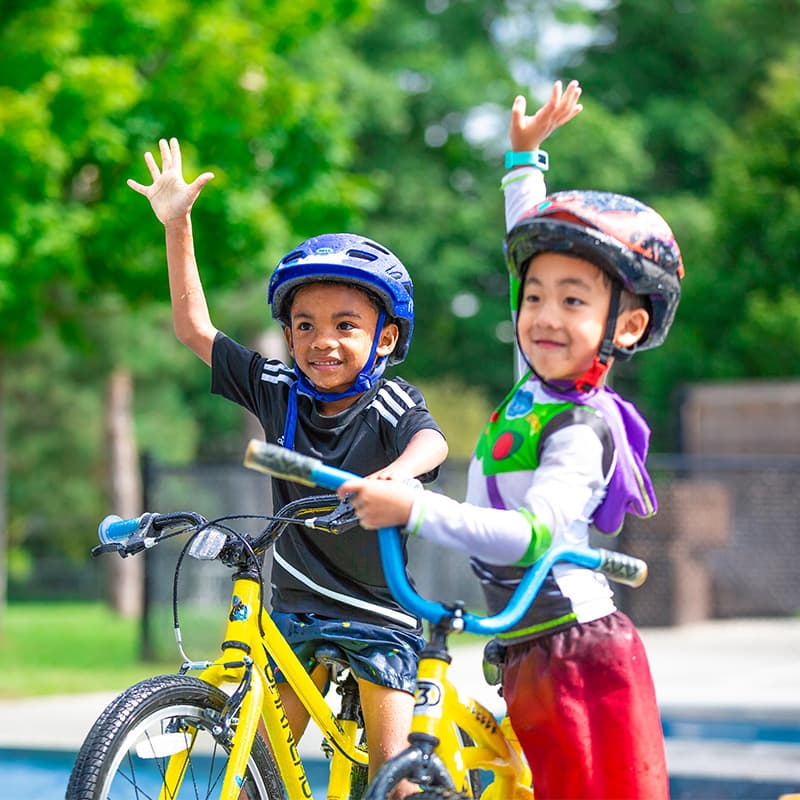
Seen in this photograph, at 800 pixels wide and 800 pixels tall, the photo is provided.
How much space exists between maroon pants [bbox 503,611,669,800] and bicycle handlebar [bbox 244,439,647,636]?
0.46 feet

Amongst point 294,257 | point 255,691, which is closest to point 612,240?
point 294,257

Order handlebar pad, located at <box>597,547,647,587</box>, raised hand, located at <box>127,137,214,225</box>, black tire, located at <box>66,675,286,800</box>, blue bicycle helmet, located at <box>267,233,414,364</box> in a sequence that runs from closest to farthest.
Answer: handlebar pad, located at <box>597,547,647,587</box>, black tire, located at <box>66,675,286,800</box>, blue bicycle helmet, located at <box>267,233,414,364</box>, raised hand, located at <box>127,137,214,225</box>

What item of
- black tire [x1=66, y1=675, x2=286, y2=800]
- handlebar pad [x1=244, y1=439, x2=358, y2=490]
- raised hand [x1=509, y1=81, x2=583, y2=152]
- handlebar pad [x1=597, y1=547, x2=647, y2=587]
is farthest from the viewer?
raised hand [x1=509, y1=81, x2=583, y2=152]

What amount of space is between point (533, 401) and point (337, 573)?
1119 mm

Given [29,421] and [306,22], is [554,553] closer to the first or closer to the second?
[306,22]

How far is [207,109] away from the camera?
48.9ft

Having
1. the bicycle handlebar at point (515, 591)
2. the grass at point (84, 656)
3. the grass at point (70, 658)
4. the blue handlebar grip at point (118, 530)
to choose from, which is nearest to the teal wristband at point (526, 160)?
the bicycle handlebar at point (515, 591)

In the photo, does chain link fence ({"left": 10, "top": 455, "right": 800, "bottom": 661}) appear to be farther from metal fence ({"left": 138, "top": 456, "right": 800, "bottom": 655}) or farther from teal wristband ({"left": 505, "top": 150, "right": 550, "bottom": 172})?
teal wristband ({"left": 505, "top": 150, "right": 550, "bottom": 172})

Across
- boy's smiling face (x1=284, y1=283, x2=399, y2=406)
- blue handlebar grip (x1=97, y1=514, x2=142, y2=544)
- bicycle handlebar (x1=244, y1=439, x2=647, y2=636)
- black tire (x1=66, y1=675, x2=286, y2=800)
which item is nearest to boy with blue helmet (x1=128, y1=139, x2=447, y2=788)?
boy's smiling face (x1=284, y1=283, x2=399, y2=406)

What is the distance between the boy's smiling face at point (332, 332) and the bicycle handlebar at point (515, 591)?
1049mm

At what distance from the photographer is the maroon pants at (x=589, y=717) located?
3.08m

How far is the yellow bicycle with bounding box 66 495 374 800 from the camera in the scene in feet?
10.7

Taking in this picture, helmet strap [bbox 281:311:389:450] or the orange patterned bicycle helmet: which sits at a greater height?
the orange patterned bicycle helmet

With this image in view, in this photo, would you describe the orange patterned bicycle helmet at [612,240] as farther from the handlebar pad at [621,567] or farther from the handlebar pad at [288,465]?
the handlebar pad at [288,465]
